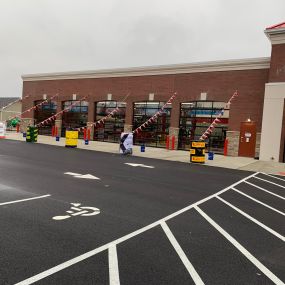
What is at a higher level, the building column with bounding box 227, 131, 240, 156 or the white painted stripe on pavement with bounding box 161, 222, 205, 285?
the building column with bounding box 227, 131, 240, 156

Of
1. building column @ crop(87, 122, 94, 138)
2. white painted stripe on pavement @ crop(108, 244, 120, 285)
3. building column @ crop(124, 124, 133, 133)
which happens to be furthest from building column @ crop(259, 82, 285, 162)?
white painted stripe on pavement @ crop(108, 244, 120, 285)

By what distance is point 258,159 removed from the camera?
2169 cm

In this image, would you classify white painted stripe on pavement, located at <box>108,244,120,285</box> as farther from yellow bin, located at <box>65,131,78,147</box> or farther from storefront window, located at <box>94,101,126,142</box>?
storefront window, located at <box>94,101,126,142</box>

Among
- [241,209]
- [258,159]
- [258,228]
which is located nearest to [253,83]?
[258,159]

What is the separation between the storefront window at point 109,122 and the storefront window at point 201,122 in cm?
560

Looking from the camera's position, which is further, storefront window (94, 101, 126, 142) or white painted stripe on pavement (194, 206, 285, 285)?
storefront window (94, 101, 126, 142)

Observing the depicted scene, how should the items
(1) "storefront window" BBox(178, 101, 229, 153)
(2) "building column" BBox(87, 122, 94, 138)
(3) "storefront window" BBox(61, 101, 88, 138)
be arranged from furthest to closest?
(3) "storefront window" BBox(61, 101, 88, 138) → (2) "building column" BBox(87, 122, 94, 138) → (1) "storefront window" BBox(178, 101, 229, 153)

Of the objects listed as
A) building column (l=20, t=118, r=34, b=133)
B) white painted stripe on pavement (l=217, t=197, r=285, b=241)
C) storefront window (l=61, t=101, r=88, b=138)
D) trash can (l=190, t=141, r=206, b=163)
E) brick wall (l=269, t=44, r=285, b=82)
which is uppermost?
brick wall (l=269, t=44, r=285, b=82)

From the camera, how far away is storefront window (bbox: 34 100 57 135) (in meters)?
34.4

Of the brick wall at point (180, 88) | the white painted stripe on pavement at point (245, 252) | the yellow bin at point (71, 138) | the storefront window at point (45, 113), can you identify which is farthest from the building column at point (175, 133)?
the white painted stripe on pavement at point (245, 252)

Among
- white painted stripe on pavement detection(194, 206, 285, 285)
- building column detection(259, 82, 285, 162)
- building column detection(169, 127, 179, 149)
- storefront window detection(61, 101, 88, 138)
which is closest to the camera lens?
white painted stripe on pavement detection(194, 206, 285, 285)

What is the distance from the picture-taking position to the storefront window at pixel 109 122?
96.0ft

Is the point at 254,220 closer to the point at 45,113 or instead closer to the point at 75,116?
the point at 75,116

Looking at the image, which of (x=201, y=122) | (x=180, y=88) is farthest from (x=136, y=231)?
(x=180, y=88)
